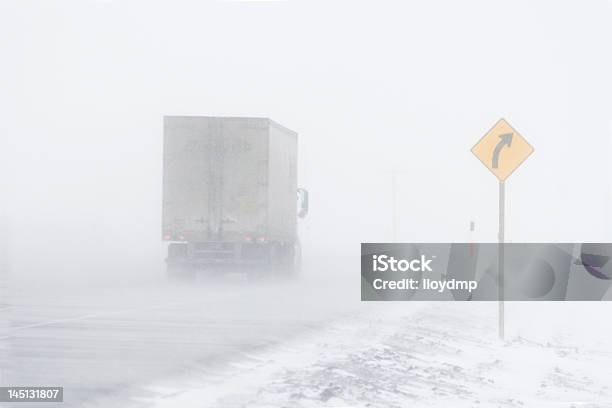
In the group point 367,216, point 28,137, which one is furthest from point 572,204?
point 28,137

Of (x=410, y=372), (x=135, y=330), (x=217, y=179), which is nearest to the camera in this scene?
(x=410, y=372)

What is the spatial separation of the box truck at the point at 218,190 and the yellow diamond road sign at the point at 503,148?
13.3m

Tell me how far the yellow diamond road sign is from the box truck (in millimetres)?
13289

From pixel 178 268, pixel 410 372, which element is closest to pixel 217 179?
pixel 178 268

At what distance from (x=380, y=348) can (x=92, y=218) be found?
3476 inches

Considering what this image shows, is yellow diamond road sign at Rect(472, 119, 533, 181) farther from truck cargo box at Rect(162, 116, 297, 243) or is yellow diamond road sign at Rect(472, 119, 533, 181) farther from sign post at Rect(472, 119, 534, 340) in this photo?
truck cargo box at Rect(162, 116, 297, 243)

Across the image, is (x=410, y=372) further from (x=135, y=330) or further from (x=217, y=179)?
(x=217, y=179)

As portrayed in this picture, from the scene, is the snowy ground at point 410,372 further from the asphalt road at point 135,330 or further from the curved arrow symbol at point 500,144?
the curved arrow symbol at point 500,144

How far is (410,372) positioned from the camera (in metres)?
12.6

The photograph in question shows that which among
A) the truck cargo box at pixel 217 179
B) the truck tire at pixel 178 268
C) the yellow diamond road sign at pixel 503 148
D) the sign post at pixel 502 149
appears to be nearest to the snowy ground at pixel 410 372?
the sign post at pixel 502 149

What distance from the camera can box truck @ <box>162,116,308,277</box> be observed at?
30094 mm

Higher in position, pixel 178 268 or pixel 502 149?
pixel 502 149

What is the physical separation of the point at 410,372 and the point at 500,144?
564 centimetres

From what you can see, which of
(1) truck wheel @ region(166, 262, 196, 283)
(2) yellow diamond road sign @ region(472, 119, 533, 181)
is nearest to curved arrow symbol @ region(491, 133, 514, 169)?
(2) yellow diamond road sign @ region(472, 119, 533, 181)
